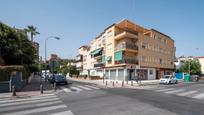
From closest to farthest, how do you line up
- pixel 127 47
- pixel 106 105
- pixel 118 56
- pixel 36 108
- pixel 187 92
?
pixel 36 108, pixel 106 105, pixel 187 92, pixel 127 47, pixel 118 56

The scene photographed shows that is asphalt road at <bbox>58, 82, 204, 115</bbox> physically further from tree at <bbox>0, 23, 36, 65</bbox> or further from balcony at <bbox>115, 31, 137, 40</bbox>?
balcony at <bbox>115, 31, 137, 40</bbox>

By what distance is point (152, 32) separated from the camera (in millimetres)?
56812

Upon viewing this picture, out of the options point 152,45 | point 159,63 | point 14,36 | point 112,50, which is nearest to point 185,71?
point 159,63

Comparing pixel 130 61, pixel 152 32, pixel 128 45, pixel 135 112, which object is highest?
pixel 152 32

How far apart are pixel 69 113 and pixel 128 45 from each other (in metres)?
39.2

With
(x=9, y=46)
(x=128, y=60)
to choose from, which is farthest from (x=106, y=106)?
(x=128, y=60)

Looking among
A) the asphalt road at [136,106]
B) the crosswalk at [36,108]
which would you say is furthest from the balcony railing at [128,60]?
the crosswalk at [36,108]

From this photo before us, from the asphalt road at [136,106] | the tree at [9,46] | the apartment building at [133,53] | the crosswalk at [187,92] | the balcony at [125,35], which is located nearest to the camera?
the asphalt road at [136,106]

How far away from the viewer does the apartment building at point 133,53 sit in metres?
49.6

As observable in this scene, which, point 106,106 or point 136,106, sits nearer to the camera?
point 136,106

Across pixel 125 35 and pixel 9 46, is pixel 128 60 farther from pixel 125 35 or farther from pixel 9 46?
pixel 9 46

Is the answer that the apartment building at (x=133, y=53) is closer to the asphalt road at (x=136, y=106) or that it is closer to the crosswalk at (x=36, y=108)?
the asphalt road at (x=136, y=106)

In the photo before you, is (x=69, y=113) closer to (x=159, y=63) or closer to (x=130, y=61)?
(x=130, y=61)

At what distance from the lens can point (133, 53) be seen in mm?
51469
